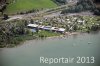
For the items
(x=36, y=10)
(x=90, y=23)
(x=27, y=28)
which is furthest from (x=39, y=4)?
(x=90, y=23)

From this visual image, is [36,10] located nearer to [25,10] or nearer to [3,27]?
[25,10]

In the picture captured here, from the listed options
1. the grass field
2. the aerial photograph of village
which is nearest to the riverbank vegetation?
the aerial photograph of village

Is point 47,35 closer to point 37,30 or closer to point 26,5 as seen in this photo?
point 37,30

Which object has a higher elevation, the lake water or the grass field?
the grass field

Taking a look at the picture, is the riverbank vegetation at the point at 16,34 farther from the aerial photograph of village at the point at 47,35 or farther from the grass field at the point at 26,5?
the grass field at the point at 26,5

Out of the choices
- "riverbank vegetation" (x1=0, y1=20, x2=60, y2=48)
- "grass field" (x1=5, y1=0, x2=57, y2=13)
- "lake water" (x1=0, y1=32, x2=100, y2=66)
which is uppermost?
"grass field" (x1=5, y1=0, x2=57, y2=13)

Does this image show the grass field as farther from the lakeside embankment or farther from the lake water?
the lake water

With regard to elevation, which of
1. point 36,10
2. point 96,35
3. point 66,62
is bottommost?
point 66,62
